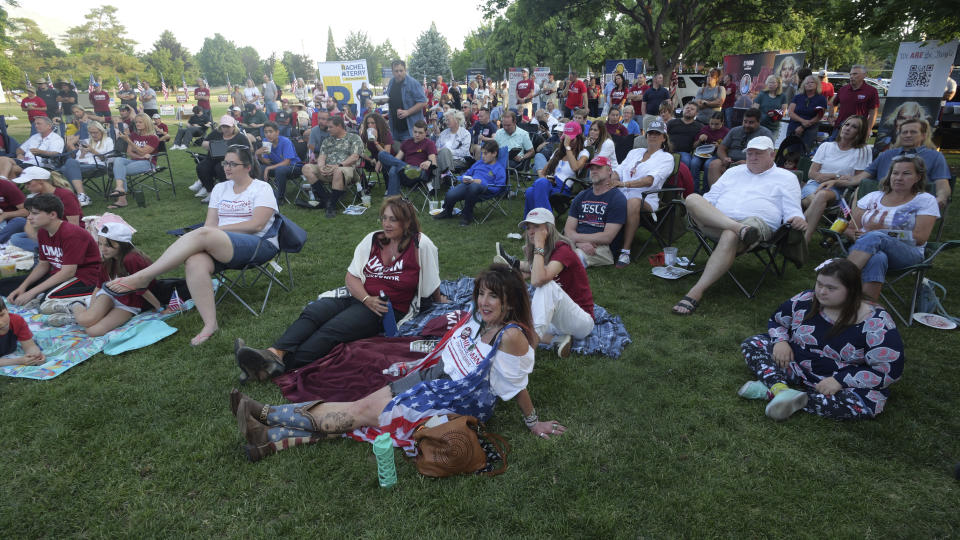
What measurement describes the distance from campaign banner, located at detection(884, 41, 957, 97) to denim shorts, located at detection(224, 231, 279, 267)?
11940mm

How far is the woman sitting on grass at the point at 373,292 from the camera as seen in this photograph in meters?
3.51

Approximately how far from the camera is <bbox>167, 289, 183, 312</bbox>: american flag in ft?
14.4

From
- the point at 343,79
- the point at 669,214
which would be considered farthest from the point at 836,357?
the point at 343,79

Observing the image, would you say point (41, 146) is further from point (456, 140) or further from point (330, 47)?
point (330, 47)

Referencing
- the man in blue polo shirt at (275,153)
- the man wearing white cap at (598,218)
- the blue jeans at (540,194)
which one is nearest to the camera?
the man wearing white cap at (598,218)

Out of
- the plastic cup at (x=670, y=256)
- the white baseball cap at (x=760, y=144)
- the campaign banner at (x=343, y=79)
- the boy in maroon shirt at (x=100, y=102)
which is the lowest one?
the plastic cup at (x=670, y=256)

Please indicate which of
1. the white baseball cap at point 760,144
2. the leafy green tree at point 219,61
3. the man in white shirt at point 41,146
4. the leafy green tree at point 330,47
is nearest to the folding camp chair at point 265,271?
the white baseball cap at point 760,144

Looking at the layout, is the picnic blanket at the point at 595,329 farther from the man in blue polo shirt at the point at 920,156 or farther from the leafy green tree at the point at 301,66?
the leafy green tree at the point at 301,66

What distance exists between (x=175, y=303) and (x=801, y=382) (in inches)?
192

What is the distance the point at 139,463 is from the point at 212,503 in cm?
61

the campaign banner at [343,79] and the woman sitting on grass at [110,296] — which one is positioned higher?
the campaign banner at [343,79]

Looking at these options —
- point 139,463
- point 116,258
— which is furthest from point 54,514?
point 116,258

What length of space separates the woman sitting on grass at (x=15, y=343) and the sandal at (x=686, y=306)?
16.2ft

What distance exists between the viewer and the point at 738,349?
3.73m
